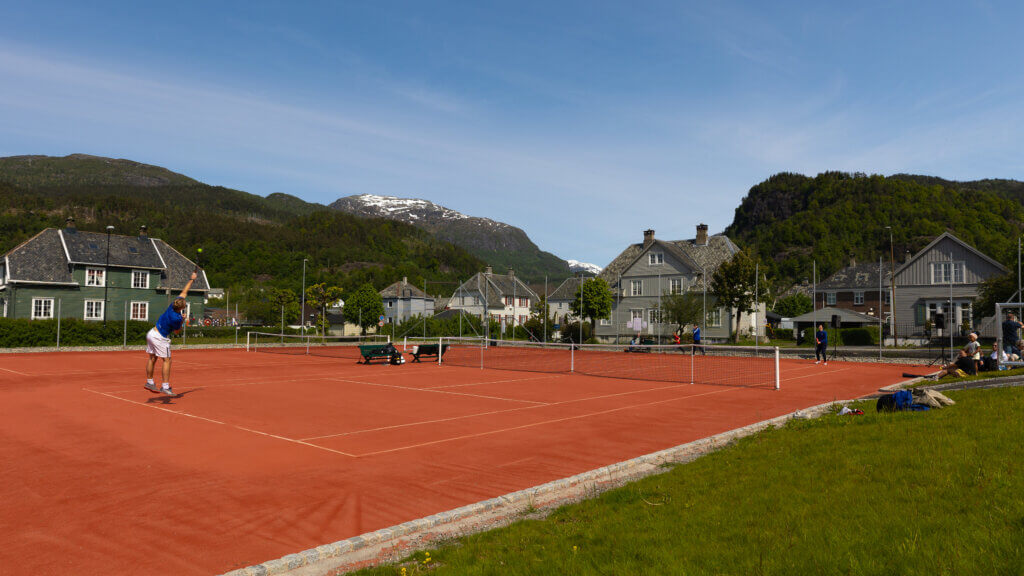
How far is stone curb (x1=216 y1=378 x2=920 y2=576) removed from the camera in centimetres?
488

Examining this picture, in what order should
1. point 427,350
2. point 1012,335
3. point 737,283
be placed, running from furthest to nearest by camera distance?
point 737,283
point 427,350
point 1012,335

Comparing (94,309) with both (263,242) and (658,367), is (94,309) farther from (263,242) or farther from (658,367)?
(263,242)

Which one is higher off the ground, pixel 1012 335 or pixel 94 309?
pixel 94 309

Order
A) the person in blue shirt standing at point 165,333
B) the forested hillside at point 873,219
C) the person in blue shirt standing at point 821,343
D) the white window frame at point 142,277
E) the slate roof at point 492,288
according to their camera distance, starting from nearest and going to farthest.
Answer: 1. the person in blue shirt standing at point 165,333
2. the person in blue shirt standing at point 821,343
3. the white window frame at point 142,277
4. the slate roof at point 492,288
5. the forested hillside at point 873,219

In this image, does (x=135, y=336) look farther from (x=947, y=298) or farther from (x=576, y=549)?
(x=947, y=298)

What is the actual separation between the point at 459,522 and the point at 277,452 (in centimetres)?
434

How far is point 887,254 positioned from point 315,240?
14050 cm

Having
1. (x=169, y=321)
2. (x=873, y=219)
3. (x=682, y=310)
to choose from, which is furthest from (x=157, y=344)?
(x=873, y=219)

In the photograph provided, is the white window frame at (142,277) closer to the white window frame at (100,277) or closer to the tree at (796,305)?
the white window frame at (100,277)

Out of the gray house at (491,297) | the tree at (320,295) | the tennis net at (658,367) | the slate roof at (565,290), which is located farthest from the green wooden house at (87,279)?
the slate roof at (565,290)

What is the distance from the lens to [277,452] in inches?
359

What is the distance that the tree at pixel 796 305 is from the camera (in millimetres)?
93250

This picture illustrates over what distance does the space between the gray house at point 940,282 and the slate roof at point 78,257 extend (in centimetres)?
5726

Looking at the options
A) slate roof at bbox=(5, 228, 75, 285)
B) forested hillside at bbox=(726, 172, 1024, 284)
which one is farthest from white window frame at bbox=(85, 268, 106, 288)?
forested hillside at bbox=(726, 172, 1024, 284)
